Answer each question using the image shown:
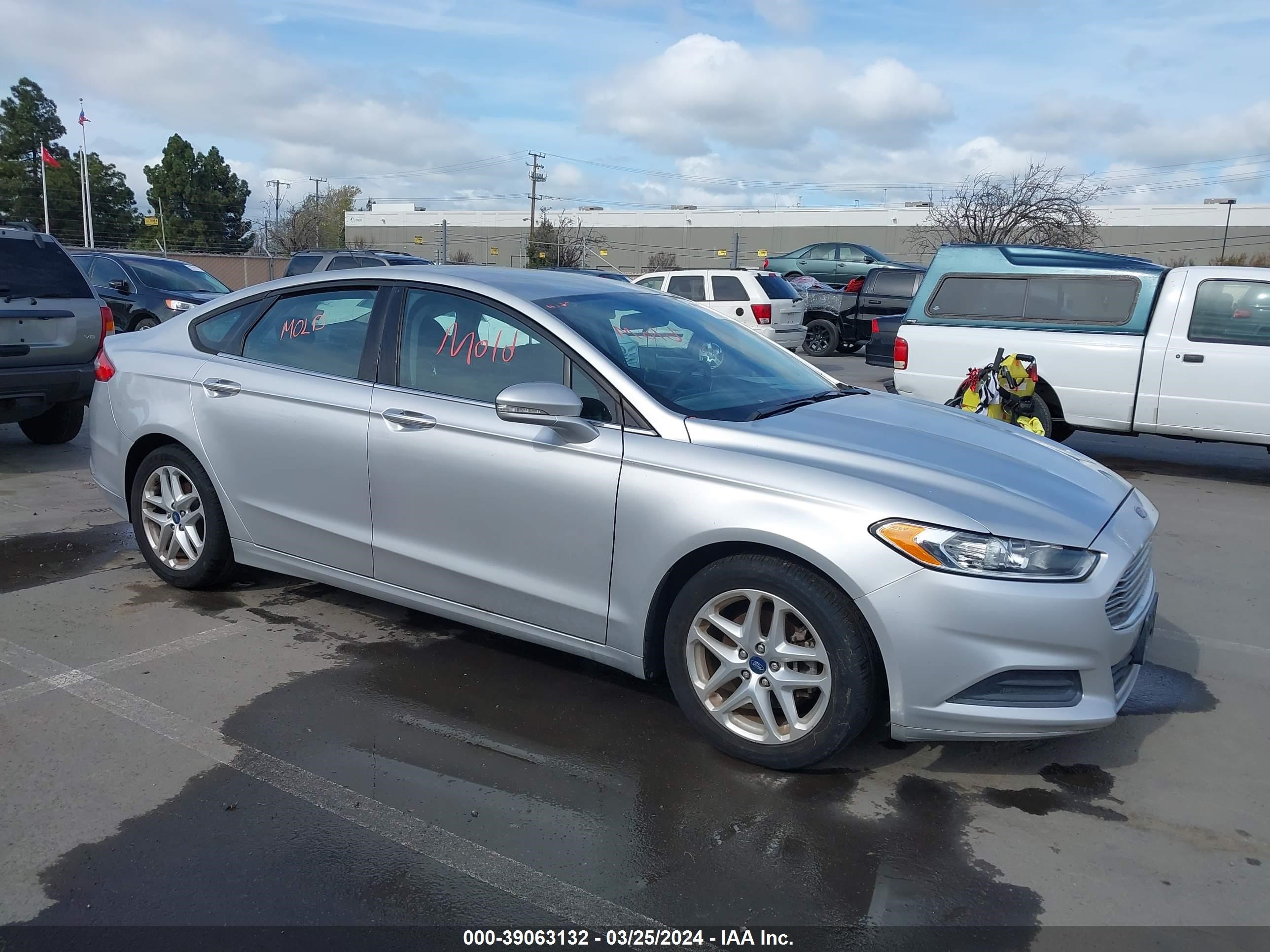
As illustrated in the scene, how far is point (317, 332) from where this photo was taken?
470 centimetres

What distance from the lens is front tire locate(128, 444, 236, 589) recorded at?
4922mm

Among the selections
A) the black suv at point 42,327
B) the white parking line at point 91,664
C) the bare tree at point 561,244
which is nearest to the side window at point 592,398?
the white parking line at point 91,664

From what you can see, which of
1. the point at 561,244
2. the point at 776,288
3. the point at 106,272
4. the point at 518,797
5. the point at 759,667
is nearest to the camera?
the point at 518,797

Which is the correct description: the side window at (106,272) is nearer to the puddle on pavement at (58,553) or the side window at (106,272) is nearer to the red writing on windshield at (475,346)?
the puddle on pavement at (58,553)

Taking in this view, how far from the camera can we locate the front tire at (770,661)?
3270 millimetres

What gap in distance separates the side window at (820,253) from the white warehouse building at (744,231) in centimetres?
1832

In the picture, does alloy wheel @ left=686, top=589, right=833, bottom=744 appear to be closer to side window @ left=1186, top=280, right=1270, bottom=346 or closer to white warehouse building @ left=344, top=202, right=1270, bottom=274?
side window @ left=1186, top=280, right=1270, bottom=346

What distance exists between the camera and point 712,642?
11.5 feet

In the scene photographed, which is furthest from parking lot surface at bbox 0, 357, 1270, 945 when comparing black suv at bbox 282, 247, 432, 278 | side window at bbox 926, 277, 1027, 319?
black suv at bbox 282, 247, 432, 278

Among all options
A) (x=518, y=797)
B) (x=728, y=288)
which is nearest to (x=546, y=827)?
(x=518, y=797)

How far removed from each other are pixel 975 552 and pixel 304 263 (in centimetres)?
1859

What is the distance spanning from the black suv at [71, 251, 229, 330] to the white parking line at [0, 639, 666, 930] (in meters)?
12.1

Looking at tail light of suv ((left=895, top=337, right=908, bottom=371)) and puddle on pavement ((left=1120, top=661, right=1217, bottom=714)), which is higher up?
tail light of suv ((left=895, top=337, right=908, bottom=371))

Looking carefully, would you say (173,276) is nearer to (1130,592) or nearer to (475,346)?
(475,346)
